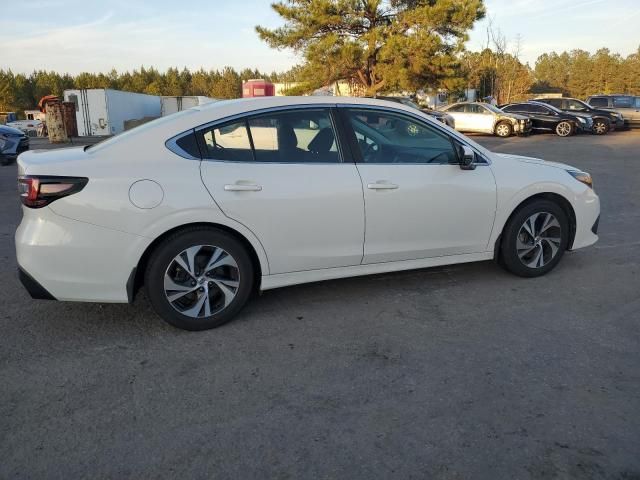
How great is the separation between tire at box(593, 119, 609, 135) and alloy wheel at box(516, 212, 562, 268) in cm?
2153

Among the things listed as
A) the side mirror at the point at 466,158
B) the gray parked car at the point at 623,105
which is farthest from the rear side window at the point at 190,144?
the gray parked car at the point at 623,105

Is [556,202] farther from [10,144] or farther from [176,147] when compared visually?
[10,144]

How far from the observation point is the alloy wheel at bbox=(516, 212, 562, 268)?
15.0 ft

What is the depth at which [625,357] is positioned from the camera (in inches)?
126

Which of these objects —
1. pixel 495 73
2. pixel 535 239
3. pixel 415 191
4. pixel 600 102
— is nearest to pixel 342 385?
pixel 415 191

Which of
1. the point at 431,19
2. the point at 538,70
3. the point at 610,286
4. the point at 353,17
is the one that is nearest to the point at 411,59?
the point at 431,19

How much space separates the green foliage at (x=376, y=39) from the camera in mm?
29719

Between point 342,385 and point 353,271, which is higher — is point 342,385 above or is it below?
below

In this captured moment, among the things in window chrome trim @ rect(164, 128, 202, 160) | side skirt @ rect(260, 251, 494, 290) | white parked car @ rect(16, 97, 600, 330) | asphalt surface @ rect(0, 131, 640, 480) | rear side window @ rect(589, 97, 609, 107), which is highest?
rear side window @ rect(589, 97, 609, 107)

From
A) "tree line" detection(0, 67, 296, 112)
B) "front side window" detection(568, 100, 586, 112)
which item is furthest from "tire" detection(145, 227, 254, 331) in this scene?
"tree line" detection(0, 67, 296, 112)

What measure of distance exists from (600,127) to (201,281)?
2404 cm

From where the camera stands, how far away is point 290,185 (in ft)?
12.2

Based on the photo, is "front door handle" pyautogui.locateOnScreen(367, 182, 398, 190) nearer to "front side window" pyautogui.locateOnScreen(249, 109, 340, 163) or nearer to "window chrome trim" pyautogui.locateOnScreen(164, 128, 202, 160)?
"front side window" pyautogui.locateOnScreen(249, 109, 340, 163)

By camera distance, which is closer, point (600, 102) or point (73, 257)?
point (73, 257)
